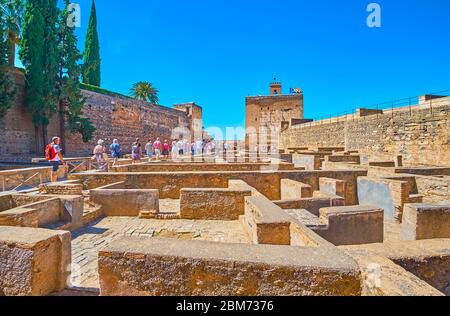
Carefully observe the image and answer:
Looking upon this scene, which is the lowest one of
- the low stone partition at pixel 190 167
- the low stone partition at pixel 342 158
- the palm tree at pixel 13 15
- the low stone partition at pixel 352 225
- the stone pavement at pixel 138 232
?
the stone pavement at pixel 138 232

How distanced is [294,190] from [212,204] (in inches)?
87.9

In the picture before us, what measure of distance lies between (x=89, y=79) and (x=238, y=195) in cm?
2829

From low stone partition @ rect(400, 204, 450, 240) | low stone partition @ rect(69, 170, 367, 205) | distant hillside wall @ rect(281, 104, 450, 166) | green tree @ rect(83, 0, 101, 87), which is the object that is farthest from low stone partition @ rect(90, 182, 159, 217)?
green tree @ rect(83, 0, 101, 87)

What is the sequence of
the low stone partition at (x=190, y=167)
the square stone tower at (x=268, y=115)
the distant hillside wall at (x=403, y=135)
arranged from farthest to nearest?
1. the square stone tower at (x=268, y=115)
2. the distant hillside wall at (x=403, y=135)
3. the low stone partition at (x=190, y=167)

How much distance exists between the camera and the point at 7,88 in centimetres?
1537

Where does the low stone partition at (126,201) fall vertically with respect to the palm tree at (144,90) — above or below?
below

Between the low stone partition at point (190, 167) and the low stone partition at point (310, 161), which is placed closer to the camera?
the low stone partition at point (190, 167)

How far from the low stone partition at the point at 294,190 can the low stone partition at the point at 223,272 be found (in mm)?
4112

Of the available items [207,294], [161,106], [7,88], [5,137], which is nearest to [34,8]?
[7,88]

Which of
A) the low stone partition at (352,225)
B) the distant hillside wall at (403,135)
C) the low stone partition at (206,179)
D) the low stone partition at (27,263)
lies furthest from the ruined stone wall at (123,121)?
the low stone partition at (352,225)

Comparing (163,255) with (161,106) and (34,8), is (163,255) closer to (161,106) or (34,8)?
(34,8)

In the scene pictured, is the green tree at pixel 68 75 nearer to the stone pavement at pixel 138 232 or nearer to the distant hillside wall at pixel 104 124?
the distant hillside wall at pixel 104 124

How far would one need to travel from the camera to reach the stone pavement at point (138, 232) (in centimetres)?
395

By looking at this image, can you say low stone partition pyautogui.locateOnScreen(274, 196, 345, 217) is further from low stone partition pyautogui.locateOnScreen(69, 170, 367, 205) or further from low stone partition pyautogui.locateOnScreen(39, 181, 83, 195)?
low stone partition pyautogui.locateOnScreen(39, 181, 83, 195)
